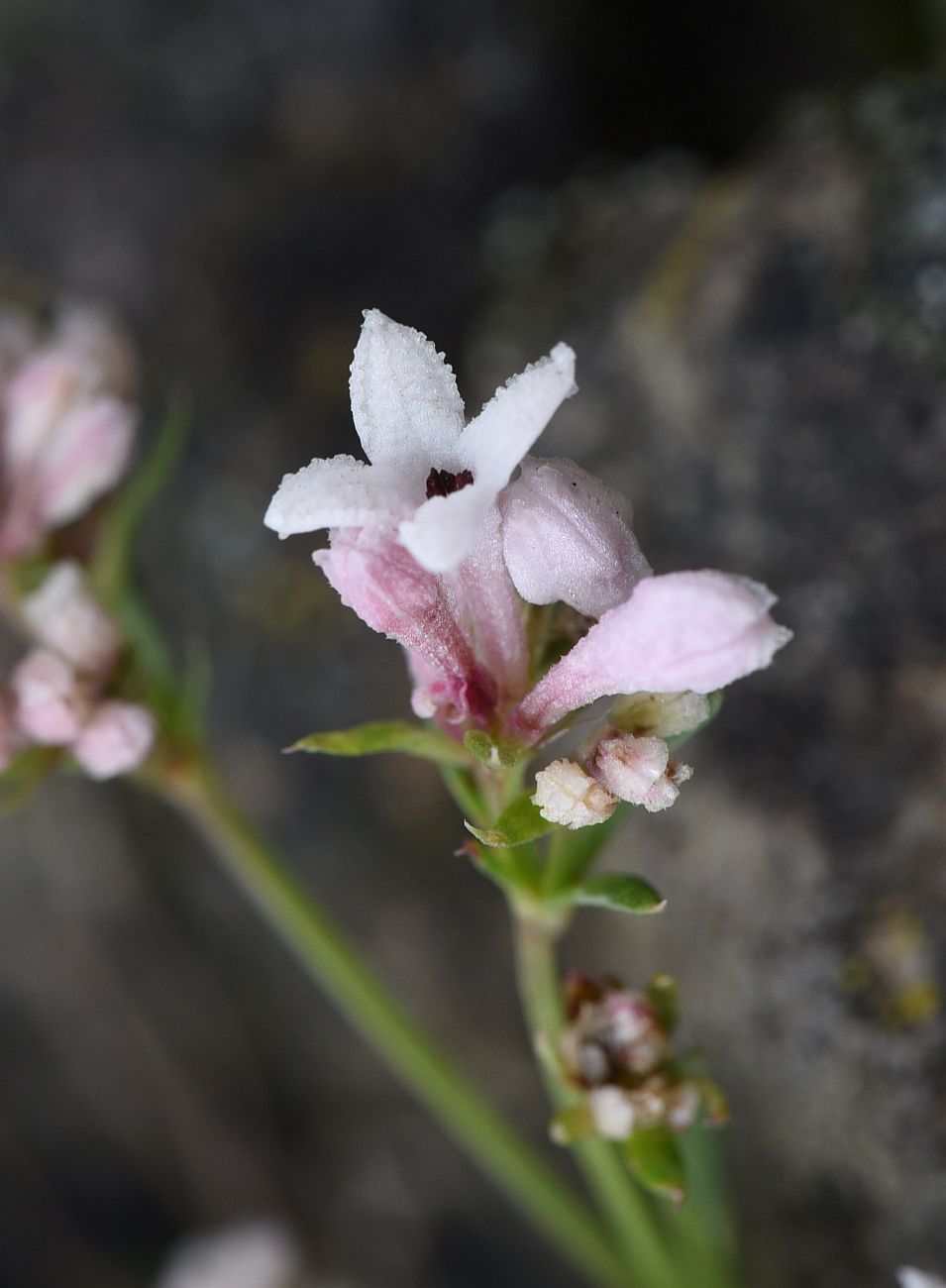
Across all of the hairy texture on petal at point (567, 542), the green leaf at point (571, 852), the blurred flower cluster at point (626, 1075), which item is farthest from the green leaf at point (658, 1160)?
the hairy texture on petal at point (567, 542)

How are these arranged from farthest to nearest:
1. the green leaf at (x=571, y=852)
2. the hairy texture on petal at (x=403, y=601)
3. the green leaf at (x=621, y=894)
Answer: the green leaf at (x=571, y=852), the green leaf at (x=621, y=894), the hairy texture on petal at (x=403, y=601)

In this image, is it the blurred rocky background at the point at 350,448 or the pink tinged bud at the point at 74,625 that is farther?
the blurred rocky background at the point at 350,448

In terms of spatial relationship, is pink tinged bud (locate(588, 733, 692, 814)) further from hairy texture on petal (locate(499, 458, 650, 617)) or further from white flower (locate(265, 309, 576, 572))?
white flower (locate(265, 309, 576, 572))

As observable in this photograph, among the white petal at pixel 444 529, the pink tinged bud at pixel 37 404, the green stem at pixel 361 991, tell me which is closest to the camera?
the white petal at pixel 444 529

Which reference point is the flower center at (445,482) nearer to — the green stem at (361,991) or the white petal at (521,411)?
the white petal at (521,411)

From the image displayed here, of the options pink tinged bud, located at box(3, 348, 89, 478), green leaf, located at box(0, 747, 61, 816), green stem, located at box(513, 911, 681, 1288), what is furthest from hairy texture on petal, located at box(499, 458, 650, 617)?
pink tinged bud, located at box(3, 348, 89, 478)

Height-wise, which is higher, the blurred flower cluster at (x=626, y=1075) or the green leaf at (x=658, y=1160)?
the blurred flower cluster at (x=626, y=1075)
